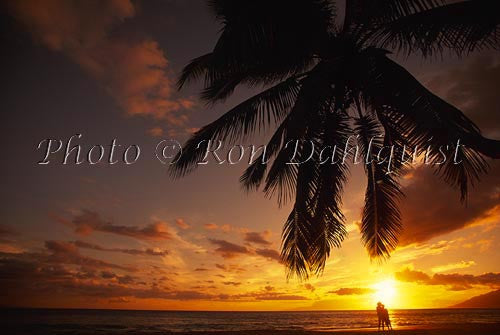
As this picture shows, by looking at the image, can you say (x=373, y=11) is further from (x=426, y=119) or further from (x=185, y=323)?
(x=185, y=323)

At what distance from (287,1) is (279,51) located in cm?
82

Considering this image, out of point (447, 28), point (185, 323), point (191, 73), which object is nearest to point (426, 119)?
point (447, 28)

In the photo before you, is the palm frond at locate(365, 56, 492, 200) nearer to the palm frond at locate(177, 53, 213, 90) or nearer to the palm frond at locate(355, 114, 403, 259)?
the palm frond at locate(355, 114, 403, 259)

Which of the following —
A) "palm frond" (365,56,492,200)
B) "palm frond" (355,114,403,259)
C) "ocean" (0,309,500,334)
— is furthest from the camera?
"ocean" (0,309,500,334)

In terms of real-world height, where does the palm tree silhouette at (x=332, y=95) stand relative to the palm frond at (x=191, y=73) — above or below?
below

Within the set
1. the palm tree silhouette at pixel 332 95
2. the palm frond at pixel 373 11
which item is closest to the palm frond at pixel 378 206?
the palm tree silhouette at pixel 332 95

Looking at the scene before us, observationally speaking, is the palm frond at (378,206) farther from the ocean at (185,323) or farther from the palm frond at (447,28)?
the ocean at (185,323)

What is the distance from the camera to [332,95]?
619cm

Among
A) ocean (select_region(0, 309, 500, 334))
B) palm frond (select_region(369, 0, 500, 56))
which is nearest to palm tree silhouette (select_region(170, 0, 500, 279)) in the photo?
palm frond (select_region(369, 0, 500, 56))

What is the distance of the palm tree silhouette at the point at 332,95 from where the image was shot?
4.29 meters

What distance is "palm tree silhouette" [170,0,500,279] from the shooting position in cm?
429

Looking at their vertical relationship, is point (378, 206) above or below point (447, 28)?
below

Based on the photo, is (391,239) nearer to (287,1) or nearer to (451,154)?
(451,154)

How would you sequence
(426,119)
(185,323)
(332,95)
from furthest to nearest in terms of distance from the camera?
(185,323) < (332,95) < (426,119)
